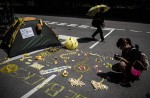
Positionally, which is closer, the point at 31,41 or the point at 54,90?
the point at 54,90

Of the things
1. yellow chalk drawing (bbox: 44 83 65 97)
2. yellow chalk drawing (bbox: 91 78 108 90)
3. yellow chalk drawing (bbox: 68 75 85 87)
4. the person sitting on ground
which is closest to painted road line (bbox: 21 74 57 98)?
yellow chalk drawing (bbox: 44 83 65 97)

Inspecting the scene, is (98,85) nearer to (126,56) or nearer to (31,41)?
(126,56)

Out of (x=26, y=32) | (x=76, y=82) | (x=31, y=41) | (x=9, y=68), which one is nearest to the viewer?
(x=76, y=82)

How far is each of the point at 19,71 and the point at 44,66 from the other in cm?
100

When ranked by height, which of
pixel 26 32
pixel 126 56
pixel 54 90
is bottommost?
pixel 54 90

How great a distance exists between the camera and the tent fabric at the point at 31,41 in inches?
328

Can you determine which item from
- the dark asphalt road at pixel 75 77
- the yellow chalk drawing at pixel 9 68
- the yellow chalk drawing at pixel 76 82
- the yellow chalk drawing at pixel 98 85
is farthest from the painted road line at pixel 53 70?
the yellow chalk drawing at pixel 98 85

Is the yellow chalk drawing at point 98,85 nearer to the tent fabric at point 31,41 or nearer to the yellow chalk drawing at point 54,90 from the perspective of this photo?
the yellow chalk drawing at point 54,90

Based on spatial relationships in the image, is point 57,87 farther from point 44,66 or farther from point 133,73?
point 133,73

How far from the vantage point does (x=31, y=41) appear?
870cm

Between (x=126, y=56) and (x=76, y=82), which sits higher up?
(x=126, y=56)

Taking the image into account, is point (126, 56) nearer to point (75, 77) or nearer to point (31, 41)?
point (75, 77)

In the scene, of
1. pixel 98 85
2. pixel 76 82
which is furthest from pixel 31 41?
pixel 98 85

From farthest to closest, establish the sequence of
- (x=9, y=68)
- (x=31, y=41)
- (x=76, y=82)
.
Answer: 1. (x=31, y=41)
2. (x=9, y=68)
3. (x=76, y=82)
